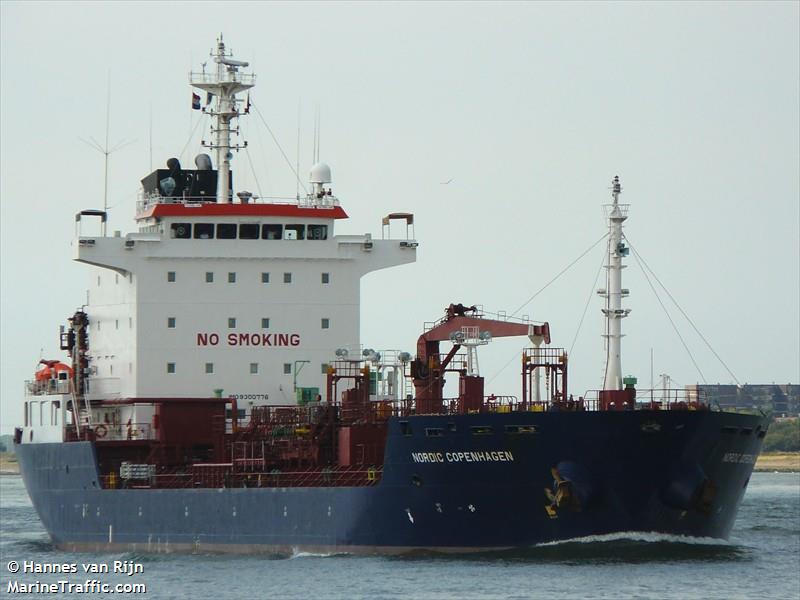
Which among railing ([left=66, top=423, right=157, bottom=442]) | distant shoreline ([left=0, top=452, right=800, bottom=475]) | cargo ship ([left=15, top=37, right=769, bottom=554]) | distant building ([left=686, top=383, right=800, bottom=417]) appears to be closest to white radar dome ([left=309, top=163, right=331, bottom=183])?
cargo ship ([left=15, top=37, right=769, bottom=554])

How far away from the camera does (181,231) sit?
161 feet

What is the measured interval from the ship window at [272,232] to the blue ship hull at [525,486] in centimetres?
859

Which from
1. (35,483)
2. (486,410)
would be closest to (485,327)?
(486,410)

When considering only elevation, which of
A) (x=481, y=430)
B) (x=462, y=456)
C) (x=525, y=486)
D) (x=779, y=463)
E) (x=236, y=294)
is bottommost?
(x=779, y=463)

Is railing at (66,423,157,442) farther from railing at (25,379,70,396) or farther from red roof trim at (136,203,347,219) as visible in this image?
red roof trim at (136,203,347,219)

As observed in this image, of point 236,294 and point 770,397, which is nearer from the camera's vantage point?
point 236,294

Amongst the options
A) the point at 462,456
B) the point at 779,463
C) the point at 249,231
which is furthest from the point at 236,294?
the point at 779,463

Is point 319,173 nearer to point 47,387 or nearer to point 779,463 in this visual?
point 47,387

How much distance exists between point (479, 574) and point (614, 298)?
7.71 metres

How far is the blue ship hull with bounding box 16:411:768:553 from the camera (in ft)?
126

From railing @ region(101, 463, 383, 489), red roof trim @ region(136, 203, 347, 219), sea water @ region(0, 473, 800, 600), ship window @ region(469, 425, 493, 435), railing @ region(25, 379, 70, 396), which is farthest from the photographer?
railing @ region(25, 379, 70, 396)

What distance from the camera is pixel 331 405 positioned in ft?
146

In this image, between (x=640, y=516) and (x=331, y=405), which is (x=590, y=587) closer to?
(x=640, y=516)

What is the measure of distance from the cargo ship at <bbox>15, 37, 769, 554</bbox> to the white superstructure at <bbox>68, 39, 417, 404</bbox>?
0.05 m
